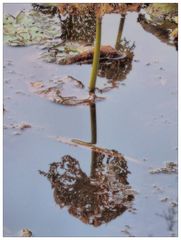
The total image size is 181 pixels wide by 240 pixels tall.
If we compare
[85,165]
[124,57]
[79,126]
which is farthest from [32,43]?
[85,165]

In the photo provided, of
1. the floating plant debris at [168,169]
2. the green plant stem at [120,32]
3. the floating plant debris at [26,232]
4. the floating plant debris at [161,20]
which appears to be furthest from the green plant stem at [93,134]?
the floating plant debris at [161,20]

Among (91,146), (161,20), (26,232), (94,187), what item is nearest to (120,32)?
(161,20)

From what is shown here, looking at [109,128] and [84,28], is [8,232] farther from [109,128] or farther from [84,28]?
[84,28]

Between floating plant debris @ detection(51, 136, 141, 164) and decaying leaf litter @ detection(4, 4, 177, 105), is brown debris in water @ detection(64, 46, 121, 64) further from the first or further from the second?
floating plant debris @ detection(51, 136, 141, 164)

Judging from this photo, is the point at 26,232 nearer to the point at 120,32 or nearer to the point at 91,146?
the point at 91,146

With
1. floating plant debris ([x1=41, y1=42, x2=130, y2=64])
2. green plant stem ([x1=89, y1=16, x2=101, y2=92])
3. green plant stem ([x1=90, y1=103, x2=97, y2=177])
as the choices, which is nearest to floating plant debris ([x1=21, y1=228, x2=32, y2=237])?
green plant stem ([x1=90, y1=103, x2=97, y2=177])

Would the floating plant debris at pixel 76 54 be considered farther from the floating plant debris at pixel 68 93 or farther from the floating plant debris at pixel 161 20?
the floating plant debris at pixel 161 20

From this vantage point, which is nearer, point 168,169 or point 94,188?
point 94,188
